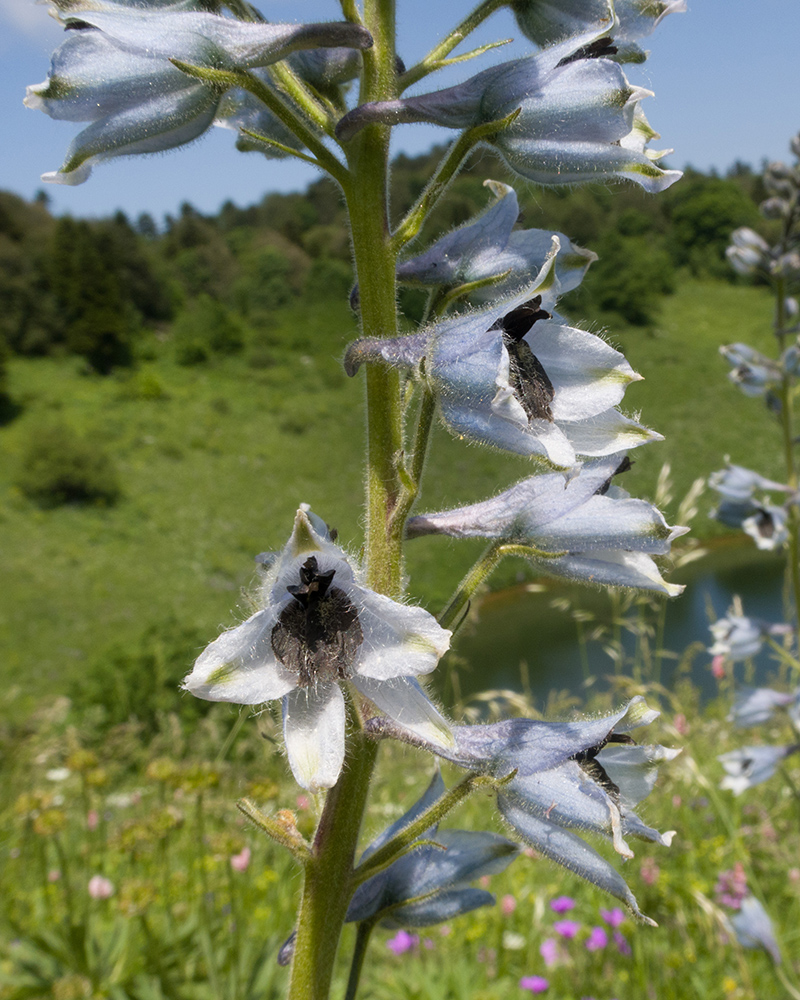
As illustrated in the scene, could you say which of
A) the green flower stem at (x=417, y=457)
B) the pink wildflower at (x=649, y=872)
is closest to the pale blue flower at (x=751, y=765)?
the pink wildflower at (x=649, y=872)

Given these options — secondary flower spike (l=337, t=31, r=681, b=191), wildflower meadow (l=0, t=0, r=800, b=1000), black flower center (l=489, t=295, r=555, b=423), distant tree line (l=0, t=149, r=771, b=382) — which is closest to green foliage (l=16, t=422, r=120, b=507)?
distant tree line (l=0, t=149, r=771, b=382)

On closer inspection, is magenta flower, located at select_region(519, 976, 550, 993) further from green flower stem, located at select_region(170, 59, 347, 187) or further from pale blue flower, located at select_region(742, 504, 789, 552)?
green flower stem, located at select_region(170, 59, 347, 187)

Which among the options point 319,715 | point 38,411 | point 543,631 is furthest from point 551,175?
point 38,411

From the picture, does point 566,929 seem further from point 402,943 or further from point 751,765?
point 751,765

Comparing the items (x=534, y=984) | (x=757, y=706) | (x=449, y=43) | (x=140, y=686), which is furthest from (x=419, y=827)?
(x=140, y=686)

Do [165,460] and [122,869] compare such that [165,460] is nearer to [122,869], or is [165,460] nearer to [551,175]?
[122,869]

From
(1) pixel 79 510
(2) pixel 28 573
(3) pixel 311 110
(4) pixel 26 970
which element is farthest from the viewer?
(1) pixel 79 510
